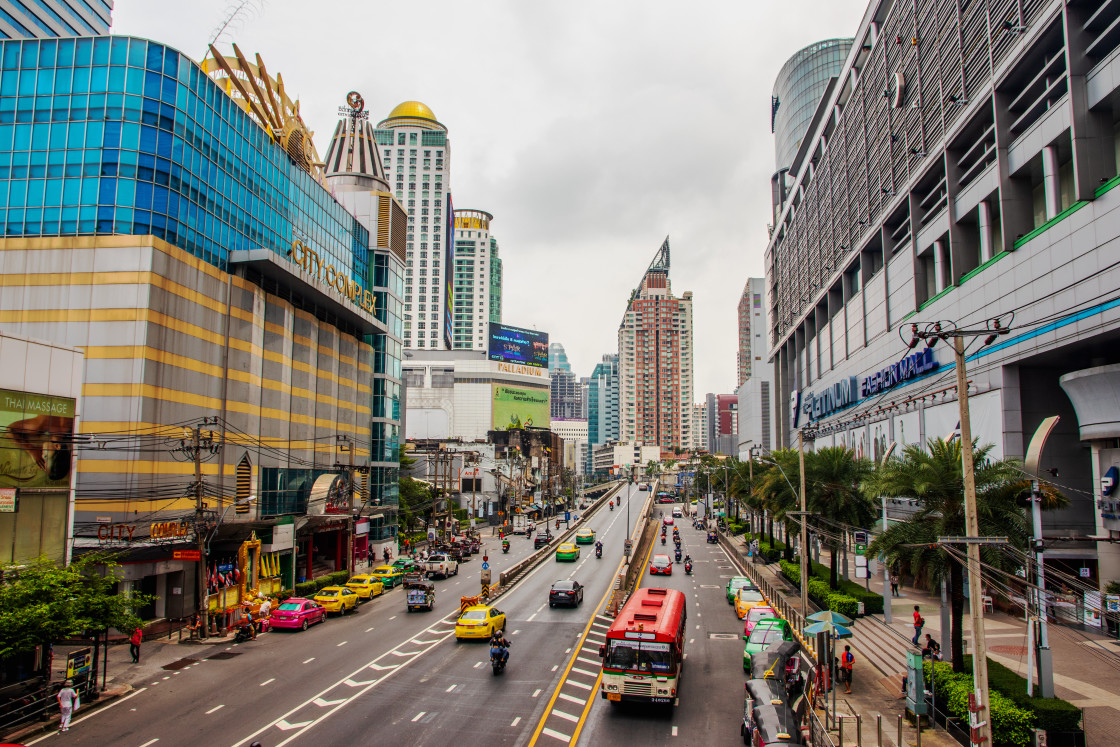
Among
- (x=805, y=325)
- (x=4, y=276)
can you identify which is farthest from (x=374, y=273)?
(x=805, y=325)

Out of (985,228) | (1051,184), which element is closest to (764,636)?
(1051,184)

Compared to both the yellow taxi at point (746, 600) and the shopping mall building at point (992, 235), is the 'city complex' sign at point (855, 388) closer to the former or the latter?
the shopping mall building at point (992, 235)

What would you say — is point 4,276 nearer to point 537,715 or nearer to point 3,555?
point 3,555

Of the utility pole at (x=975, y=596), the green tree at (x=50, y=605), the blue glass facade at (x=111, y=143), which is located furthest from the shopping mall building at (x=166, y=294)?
the utility pole at (x=975, y=596)

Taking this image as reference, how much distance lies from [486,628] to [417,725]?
38.9 ft

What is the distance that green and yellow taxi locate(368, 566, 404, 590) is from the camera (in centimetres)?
5113

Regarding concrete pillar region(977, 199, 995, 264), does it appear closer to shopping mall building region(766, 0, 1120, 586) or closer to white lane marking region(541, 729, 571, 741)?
shopping mall building region(766, 0, 1120, 586)

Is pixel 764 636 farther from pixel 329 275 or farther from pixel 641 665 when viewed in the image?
pixel 329 275

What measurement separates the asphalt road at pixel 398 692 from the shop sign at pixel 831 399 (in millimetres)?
36890

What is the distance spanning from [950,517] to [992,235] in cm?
2703

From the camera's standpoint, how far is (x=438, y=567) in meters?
56.0

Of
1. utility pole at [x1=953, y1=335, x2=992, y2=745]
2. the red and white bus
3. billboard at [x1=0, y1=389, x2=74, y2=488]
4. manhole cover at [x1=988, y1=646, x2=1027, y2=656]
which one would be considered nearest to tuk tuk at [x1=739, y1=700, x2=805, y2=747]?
the red and white bus

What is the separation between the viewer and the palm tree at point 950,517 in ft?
71.7

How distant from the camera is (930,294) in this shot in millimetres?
53812
